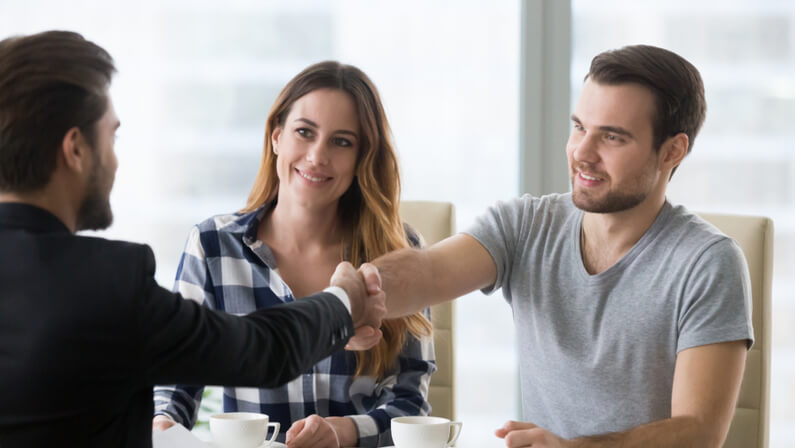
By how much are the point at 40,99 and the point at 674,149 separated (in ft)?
4.60

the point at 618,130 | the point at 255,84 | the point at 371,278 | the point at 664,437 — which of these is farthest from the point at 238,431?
the point at 255,84

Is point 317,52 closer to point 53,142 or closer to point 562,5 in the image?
point 562,5

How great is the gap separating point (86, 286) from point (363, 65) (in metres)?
2.30

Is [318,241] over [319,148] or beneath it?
beneath

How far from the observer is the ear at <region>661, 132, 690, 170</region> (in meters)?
1.91

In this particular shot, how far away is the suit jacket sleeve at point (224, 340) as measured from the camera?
106 centimetres

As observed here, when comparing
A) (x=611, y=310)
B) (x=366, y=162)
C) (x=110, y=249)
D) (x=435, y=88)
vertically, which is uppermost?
(x=435, y=88)

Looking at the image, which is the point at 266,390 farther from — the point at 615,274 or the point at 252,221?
the point at 615,274

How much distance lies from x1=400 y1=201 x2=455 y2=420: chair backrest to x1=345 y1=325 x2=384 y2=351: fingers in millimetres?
551

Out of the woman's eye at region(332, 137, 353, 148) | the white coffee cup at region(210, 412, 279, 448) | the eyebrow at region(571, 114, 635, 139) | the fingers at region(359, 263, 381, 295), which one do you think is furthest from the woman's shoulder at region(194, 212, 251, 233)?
the eyebrow at region(571, 114, 635, 139)

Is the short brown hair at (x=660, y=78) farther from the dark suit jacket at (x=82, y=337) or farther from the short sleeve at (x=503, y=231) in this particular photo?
the dark suit jacket at (x=82, y=337)

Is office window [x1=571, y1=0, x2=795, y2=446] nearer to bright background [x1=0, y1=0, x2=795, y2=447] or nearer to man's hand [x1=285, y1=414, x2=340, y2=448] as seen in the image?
bright background [x1=0, y1=0, x2=795, y2=447]

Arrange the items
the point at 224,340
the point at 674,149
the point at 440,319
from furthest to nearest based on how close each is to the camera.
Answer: the point at 440,319
the point at 674,149
the point at 224,340

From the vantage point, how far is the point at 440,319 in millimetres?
2271
